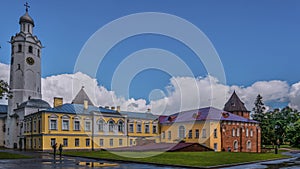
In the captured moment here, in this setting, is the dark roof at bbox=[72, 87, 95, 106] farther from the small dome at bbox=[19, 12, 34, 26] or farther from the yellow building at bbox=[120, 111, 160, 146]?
the yellow building at bbox=[120, 111, 160, 146]

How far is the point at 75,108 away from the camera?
5156cm

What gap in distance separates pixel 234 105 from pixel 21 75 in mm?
47461

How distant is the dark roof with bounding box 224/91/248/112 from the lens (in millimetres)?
74562

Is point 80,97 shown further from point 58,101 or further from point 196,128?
point 196,128

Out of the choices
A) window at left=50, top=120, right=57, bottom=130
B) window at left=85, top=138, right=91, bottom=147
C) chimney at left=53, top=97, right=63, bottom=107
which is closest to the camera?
window at left=50, top=120, right=57, bottom=130

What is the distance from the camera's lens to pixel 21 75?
62656 mm

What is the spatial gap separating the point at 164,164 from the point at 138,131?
38452 millimetres

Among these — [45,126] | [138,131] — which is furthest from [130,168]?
[138,131]

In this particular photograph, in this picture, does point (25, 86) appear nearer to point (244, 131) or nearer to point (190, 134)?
point (190, 134)

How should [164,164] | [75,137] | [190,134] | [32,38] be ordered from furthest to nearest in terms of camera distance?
1. [32,38]
2. [190,134]
3. [75,137]
4. [164,164]

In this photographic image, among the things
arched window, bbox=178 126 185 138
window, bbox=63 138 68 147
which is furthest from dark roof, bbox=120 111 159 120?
window, bbox=63 138 68 147

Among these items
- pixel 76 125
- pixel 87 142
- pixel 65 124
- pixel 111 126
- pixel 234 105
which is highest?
pixel 234 105

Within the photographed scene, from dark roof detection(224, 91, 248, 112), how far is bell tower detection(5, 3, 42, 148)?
42.6 meters

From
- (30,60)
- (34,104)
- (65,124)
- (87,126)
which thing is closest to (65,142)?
(65,124)
